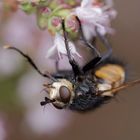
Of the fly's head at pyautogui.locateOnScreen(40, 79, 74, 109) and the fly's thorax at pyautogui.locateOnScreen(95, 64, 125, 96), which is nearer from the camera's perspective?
the fly's head at pyautogui.locateOnScreen(40, 79, 74, 109)

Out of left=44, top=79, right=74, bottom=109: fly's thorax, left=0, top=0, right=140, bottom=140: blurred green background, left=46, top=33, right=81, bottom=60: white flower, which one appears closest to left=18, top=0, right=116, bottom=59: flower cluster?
left=46, top=33, right=81, bottom=60: white flower

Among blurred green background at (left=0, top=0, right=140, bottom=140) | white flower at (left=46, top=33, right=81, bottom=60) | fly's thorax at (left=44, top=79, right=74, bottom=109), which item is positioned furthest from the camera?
blurred green background at (left=0, top=0, right=140, bottom=140)

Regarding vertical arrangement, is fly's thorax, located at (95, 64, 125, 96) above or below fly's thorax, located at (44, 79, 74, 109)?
below

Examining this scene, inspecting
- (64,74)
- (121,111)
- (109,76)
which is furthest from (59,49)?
(121,111)

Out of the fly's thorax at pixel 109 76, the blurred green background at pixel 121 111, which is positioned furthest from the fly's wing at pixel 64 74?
the blurred green background at pixel 121 111

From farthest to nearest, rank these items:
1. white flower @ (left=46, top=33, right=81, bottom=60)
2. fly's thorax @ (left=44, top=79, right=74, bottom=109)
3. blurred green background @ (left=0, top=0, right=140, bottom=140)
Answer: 1. blurred green background @ (left=0, top=0, right=140, bottom=140)
2. white flower @ (left=46, top=33, right=81, bottom=60)
3. fly's thorax @ (left=44, top=79, right=74, bottom=109)

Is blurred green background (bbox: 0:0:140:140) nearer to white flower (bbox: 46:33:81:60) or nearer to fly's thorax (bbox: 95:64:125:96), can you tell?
fly's thorax (bbox: 95:64:125:96)

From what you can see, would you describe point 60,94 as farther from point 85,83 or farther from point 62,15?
point 62,15

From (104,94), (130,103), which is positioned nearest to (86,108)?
(104,94)

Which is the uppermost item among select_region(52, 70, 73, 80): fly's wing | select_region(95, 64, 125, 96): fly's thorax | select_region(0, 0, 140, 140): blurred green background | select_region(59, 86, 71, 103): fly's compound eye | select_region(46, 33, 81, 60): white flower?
select_region(46, 33, 81, 60): white flower

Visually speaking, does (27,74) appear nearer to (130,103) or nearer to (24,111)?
(24,111)
